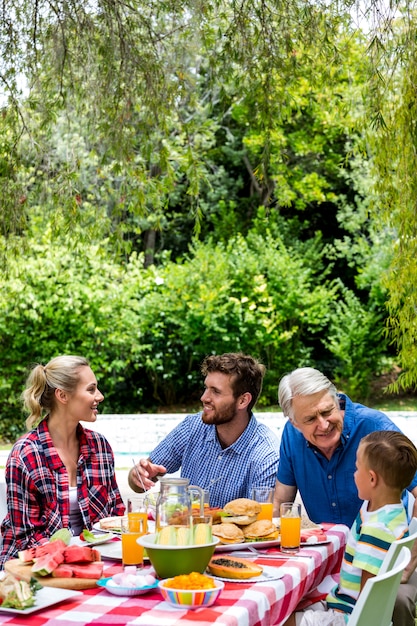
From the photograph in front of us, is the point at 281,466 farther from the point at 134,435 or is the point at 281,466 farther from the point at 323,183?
the point at 323,183

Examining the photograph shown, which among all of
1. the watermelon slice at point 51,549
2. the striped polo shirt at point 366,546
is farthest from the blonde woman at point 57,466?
the striped polo shirt at point 366,546

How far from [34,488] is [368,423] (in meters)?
1.19

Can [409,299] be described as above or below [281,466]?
above

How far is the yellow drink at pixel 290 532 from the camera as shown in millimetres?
2607

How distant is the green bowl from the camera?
7.19 feet

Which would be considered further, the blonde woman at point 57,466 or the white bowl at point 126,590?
the blonde woman at point 57,466

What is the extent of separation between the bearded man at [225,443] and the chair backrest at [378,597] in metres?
1.16

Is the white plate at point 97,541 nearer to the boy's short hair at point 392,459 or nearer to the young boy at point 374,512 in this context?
the young boy at point 374,512

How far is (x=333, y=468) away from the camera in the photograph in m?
3.22

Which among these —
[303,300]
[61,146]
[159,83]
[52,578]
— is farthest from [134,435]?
[52,578]

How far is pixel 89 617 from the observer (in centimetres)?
197

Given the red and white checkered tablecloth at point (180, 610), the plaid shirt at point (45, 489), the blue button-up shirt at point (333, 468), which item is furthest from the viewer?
the blue button-up shirt at point (333, 468)

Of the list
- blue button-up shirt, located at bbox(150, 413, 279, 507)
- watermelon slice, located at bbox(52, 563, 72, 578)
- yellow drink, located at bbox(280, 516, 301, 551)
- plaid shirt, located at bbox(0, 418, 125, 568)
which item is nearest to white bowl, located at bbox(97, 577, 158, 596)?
watermelon slice, located at bbox(52, 563, 72, 578)

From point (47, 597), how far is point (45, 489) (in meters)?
1.10
